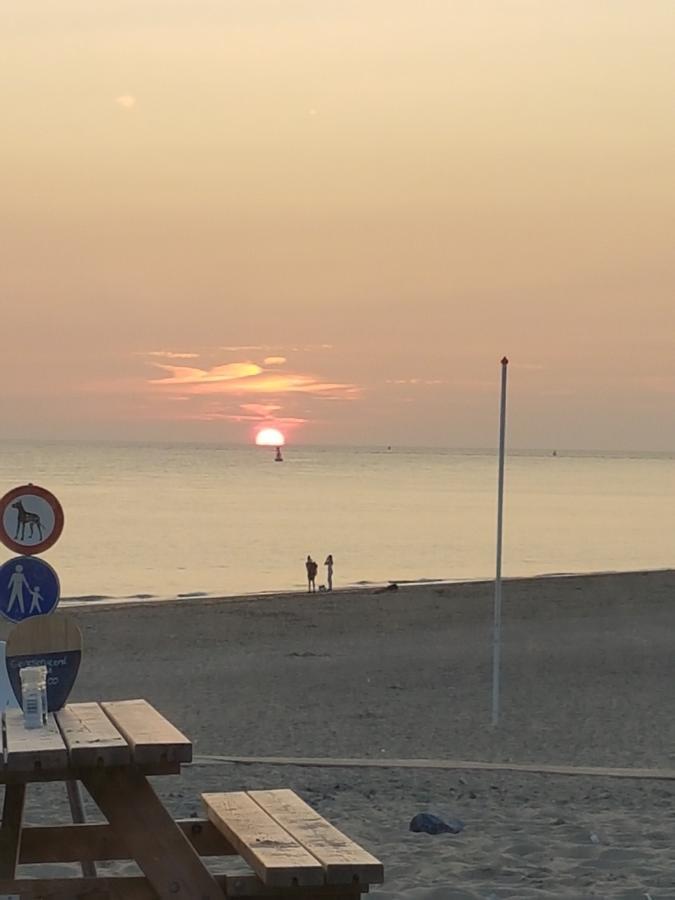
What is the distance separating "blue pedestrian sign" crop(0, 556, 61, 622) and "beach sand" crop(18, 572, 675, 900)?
1.77 metres

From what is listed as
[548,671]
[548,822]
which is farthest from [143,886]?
[548,671]

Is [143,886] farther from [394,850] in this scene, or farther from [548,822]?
[548,822]

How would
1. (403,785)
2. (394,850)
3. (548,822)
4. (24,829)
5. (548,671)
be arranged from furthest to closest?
(548,671), (403,785), (548,822), (394,850), (24,829)

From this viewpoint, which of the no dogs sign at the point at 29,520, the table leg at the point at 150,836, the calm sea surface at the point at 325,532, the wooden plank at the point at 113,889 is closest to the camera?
the table leg at the point at 150,836

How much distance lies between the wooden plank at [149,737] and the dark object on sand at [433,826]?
2.45m

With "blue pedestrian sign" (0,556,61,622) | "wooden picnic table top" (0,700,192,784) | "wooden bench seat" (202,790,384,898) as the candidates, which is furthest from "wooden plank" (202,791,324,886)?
"blue pedestrian sign" (0,556,61,622)

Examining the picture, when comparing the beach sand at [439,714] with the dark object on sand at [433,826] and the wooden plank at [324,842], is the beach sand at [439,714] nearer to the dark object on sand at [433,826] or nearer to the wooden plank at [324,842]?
the dark object on sand at [433,826]

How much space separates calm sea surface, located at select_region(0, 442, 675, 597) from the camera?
129 feet

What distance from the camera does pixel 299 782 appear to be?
25.0ft

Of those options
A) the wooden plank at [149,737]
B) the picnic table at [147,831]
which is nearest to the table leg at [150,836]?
the picnic table at [147,831]

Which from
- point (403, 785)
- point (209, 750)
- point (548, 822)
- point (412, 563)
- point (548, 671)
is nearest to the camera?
point (548, 822)

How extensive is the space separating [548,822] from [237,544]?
1734 inches

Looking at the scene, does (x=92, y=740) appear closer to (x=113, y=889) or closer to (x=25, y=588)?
(x=113, y=889)

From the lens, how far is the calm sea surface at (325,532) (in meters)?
39.3
